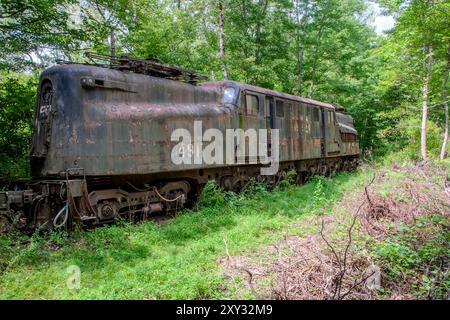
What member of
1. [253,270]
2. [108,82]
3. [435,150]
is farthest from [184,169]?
[435,150]

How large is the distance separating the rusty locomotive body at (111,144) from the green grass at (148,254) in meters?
0.68

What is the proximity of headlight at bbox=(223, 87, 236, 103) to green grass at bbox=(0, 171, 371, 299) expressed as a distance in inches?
124

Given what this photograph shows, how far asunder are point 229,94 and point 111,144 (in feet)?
14.0

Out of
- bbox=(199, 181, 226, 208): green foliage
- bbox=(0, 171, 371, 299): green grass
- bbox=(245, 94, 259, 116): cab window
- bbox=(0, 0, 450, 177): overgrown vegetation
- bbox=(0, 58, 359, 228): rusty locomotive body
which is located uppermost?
bbox=(0, 0, 450, 177): overgrown vegetation

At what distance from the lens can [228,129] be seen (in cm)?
929

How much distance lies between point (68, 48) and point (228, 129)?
20.1ft

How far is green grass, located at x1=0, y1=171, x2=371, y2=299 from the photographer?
402 cm

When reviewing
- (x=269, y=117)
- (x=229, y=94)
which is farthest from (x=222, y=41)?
(x=229, y=94)

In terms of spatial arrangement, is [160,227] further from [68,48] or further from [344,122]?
[344,122]

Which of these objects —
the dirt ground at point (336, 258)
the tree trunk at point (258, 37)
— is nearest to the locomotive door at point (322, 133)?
the tree trunk at point (258, 37)

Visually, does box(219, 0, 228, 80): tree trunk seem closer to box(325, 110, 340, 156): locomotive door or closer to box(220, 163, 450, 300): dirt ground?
box(325, 110, 340, 156): locomotive door

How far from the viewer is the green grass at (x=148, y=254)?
402 centimetres

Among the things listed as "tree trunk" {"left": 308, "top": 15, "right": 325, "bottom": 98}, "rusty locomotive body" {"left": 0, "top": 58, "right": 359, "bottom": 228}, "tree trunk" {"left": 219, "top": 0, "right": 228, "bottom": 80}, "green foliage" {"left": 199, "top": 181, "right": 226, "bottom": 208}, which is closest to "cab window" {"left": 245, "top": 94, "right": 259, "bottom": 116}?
"rusty locomotive body" {"left": 0, "top": 58, "right": 359, "bottom": 228}

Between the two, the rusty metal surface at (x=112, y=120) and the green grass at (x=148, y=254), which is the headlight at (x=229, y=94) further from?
the green grass at (x=148, y=254)
